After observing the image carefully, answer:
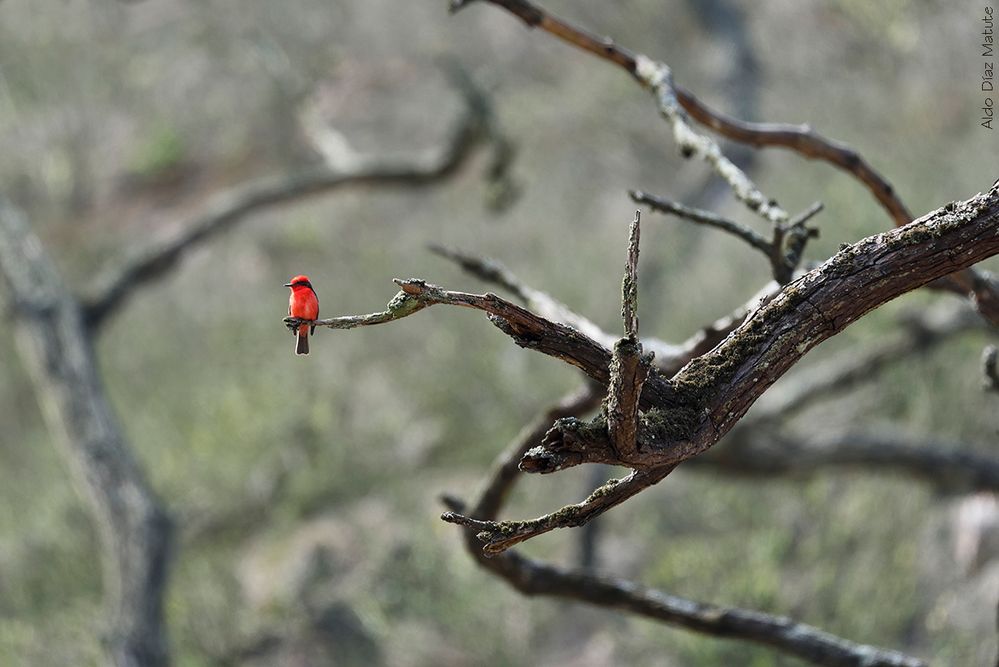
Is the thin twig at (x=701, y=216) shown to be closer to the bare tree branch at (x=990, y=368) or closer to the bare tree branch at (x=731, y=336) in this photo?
the bare tree branch at (x=990, y=368)

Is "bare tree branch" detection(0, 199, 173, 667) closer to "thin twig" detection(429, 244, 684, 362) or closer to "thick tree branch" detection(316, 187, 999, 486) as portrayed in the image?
"thin twig" detection(429, 244, 684, 362)

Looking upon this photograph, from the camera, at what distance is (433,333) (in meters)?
11.7

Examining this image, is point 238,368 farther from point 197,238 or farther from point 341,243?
point 197,238

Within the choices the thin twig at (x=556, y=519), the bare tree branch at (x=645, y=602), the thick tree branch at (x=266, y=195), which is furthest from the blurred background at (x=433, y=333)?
the thin twig at (x=556, y=519)

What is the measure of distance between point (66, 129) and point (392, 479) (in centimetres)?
813

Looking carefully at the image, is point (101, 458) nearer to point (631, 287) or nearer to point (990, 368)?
point (990, 368)

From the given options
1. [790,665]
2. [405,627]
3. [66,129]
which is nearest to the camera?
[790,665]

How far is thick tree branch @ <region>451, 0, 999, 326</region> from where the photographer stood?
2.59 metres

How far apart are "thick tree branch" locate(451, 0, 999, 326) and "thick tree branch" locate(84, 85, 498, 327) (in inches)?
170

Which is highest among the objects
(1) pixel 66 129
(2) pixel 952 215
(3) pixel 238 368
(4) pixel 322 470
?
(1) pixel 66 129

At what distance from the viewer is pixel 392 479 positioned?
11438 mm

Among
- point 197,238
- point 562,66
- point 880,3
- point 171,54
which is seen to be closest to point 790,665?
point 197,238

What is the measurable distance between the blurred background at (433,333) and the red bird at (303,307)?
432 cm

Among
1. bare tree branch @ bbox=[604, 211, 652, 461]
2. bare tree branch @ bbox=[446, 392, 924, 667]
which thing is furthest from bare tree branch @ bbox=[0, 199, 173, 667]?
bare tree branch @ bbox=[604, 211, 652, 461]
